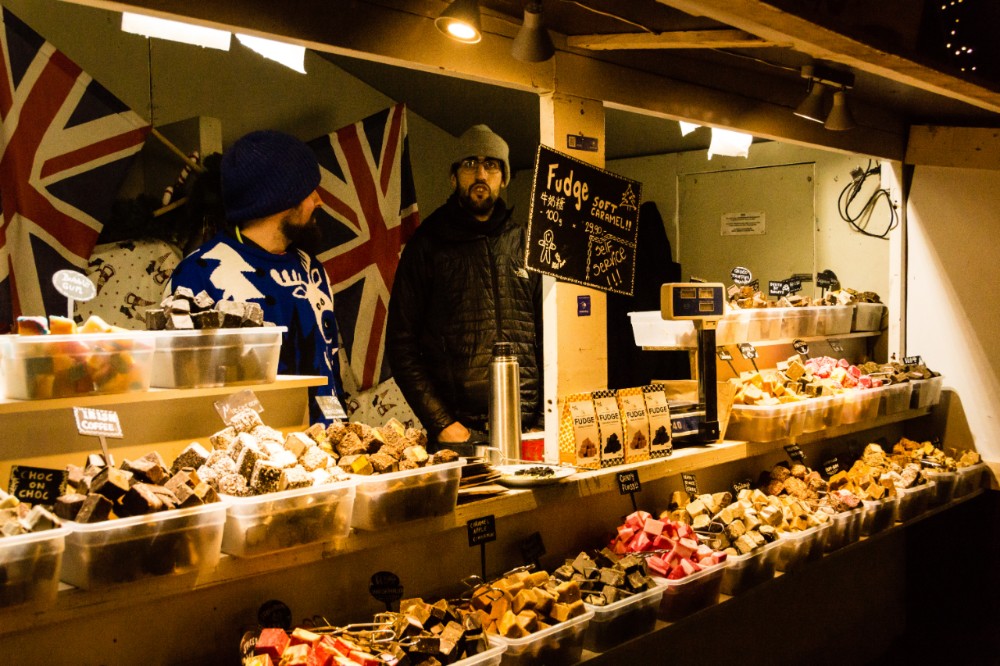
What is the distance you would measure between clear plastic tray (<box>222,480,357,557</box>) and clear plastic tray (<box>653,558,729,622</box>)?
3.54 feet

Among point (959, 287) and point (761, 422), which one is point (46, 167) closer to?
point (761, 422)

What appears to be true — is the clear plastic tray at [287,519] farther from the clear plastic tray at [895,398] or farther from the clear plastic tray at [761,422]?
the clear plastic tray at [895,398]

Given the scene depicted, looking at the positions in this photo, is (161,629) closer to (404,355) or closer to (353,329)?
(404,355)

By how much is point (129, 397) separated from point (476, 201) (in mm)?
2085

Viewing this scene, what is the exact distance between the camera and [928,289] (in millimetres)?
4660

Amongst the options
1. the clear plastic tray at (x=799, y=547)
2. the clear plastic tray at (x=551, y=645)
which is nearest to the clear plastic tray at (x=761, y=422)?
the clear plastic tray at (x=799, y=547)

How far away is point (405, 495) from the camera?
2.03 meters

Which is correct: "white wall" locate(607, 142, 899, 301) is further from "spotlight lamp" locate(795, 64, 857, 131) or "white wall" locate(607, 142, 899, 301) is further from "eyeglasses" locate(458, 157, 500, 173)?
"eyeglasses" locate(458, 157, 500, 173)

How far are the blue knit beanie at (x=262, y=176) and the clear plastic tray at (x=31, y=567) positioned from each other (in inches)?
72.5

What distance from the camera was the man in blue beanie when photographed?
3.10 metres

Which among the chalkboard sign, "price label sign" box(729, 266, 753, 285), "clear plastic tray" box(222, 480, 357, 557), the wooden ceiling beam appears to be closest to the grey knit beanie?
the chalkboard sign

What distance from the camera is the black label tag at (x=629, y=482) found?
8.78 feet

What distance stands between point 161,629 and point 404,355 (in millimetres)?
2047

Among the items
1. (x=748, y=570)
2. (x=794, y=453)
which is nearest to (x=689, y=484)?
(x=748, y=570)
